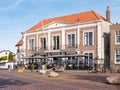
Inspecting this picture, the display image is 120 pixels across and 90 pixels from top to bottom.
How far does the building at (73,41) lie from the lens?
150 feet

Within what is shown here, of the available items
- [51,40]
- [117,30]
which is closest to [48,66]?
[51,40]

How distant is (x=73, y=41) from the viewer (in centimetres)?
5016

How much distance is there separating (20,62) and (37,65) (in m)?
10.2

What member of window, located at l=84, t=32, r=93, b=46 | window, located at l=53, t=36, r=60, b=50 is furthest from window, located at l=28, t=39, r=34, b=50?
window, located at l=84, t=32, r=93, b=46

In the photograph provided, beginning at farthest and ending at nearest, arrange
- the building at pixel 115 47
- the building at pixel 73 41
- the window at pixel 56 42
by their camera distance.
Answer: the window at pixel 56 42
the building at pixel 73 41
the building at pixel 115 47

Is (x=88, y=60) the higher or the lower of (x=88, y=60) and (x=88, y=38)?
the lower

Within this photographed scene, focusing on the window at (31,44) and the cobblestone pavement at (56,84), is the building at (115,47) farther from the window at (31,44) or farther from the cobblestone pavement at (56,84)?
the window at (31,44)

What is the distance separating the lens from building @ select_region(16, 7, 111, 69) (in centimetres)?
4562

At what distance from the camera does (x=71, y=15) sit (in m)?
55.4

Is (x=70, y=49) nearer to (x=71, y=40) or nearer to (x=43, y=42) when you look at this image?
(x=71, y=40)

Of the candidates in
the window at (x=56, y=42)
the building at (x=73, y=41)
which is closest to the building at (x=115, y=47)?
the building at (x=73, y=41)

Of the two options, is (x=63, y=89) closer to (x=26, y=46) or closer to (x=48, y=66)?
(x=48, y=66)

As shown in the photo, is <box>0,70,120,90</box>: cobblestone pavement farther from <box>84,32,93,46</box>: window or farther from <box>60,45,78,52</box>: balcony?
<box>60,45,78,52</box>: balcony

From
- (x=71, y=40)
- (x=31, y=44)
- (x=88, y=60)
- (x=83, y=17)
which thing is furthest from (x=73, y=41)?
(x=31, y=44)
